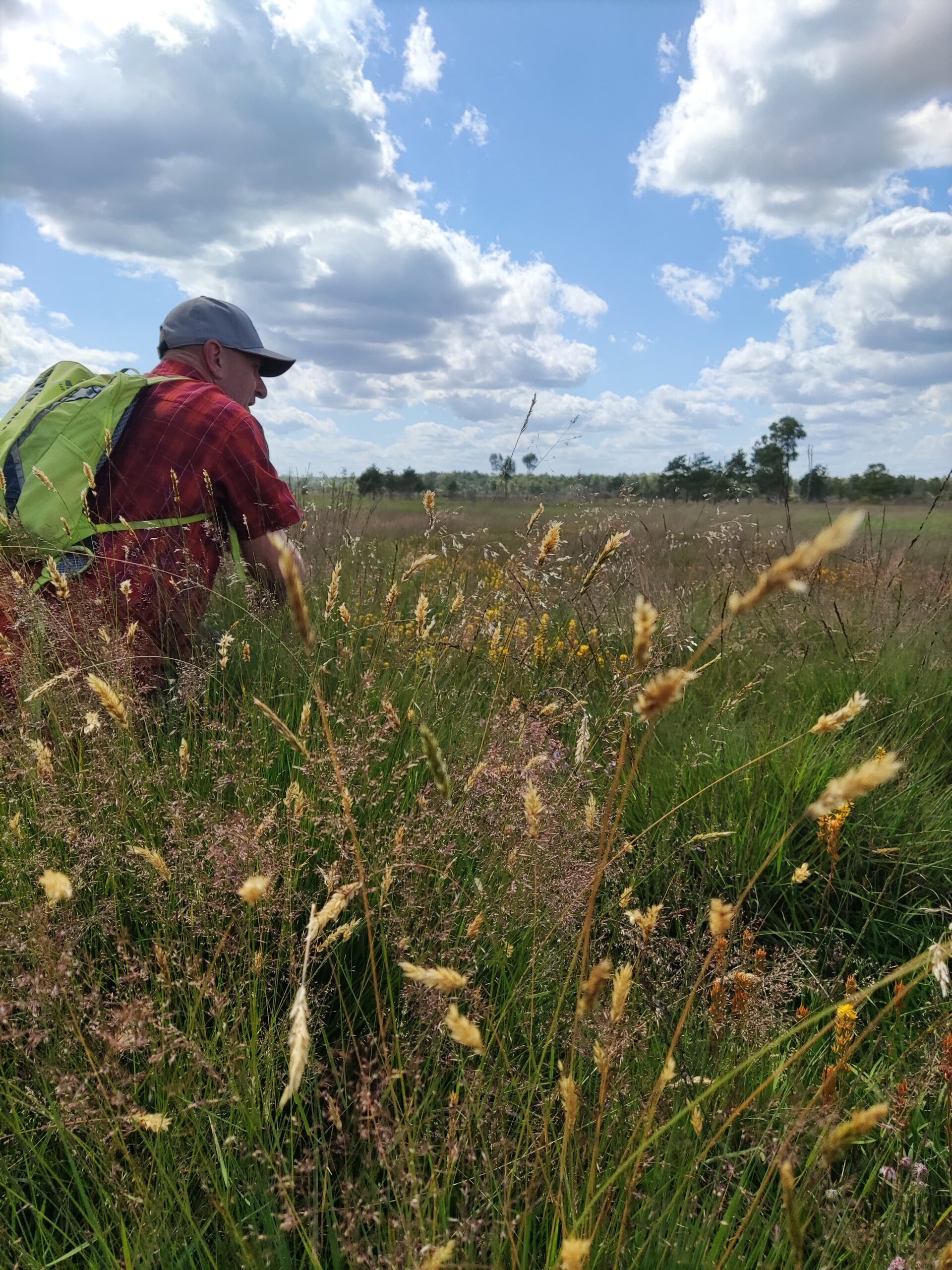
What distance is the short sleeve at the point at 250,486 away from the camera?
2.88 metres

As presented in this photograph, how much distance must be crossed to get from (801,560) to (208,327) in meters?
3.38

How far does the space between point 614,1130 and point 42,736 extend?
1.79m

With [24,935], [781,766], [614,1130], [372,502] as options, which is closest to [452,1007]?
[614,1130]

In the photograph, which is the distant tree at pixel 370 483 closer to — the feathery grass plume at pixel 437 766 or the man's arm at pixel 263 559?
the man's arm at pixel 263 559

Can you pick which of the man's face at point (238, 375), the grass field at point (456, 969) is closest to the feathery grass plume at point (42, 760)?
the grass field at point (456, 969)

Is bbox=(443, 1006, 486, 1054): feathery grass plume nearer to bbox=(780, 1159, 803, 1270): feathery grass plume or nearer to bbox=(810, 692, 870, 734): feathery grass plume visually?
bbox=(780, 1159, 803, 1270): feathery grass plume

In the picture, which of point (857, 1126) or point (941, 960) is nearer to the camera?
point (857, 1126)

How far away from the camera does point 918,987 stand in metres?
2.02

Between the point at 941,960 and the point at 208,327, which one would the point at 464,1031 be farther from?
the point at 208,327

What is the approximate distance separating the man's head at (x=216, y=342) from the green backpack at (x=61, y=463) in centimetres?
64

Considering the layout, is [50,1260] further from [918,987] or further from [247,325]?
[247,325]

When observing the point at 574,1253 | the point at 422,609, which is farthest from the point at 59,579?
the point at 574,1253

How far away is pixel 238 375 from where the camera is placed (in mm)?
3566

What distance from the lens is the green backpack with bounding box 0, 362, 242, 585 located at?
2584 millimetres
